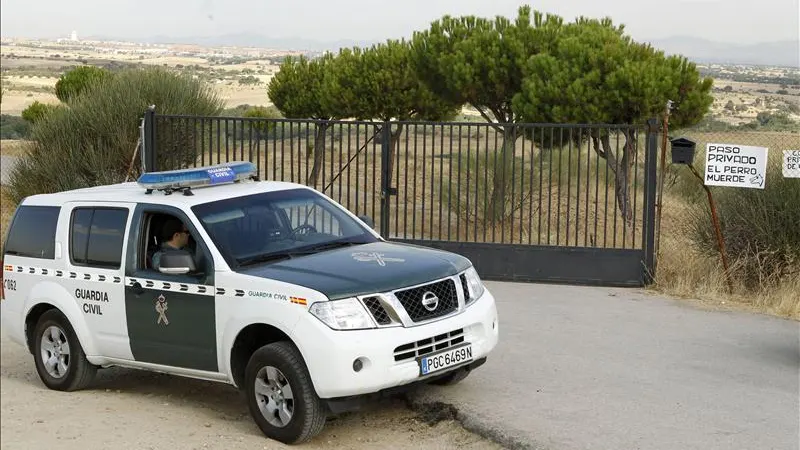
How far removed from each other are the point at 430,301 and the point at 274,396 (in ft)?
4.18

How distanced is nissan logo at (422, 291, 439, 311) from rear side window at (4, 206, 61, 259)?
3460 millimetres

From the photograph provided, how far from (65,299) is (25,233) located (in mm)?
865

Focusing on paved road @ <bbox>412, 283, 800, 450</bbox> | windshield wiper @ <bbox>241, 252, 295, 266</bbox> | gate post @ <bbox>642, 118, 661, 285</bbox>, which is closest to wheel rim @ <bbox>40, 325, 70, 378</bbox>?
windshield wiper @ <bbox>241, 252, 295, 266</bbox>

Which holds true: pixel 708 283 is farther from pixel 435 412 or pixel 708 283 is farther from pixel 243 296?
pixel 243 296

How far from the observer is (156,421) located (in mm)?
8219

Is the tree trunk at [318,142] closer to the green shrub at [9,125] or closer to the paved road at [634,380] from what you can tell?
the paved road at [634,380]

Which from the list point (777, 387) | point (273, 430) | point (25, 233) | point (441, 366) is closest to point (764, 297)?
point (777, 387)

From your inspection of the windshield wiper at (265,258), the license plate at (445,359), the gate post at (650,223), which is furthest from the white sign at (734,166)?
the windshield wiper at (265,258)

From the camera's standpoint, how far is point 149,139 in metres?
16.5

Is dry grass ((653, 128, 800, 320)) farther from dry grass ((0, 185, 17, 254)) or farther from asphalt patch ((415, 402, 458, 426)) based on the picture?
dry grass ((0, 185, 17, 254))

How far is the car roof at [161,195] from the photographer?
8641mm

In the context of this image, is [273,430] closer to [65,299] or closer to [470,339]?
[470,339]

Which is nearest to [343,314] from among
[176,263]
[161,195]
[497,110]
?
[176,263]

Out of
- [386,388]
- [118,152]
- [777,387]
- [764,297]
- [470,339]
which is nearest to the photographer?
[386,388]
